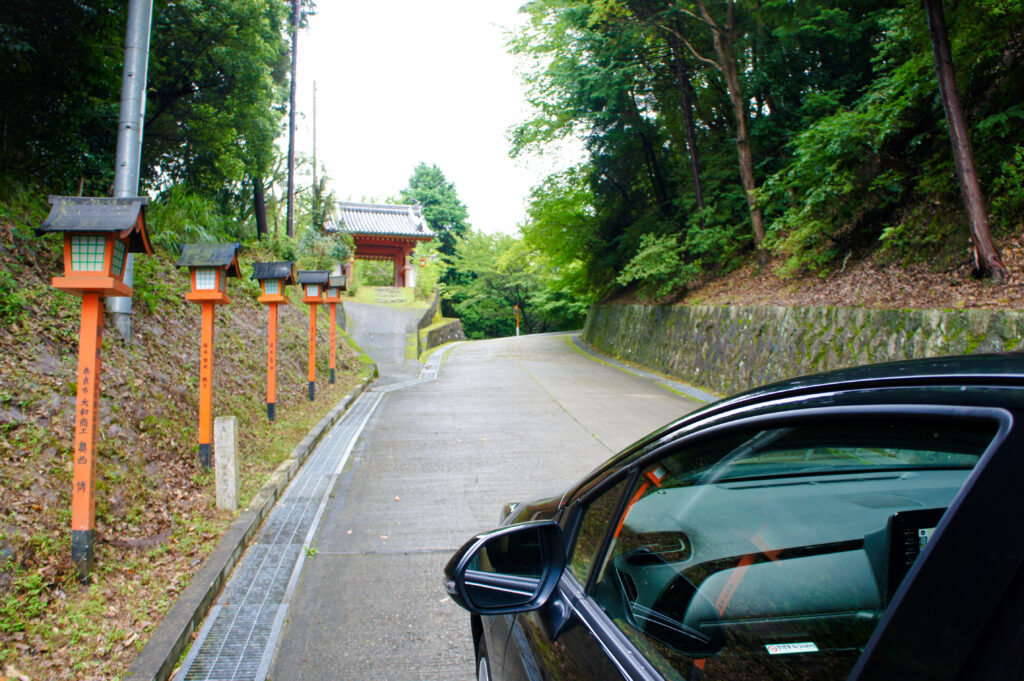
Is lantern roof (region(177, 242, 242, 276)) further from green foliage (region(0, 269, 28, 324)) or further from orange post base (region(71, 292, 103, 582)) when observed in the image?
orange post base (region(71, 292, 103, 582))

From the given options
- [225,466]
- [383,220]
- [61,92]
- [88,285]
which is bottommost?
[225,466]

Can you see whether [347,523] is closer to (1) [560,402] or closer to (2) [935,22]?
(1) [560,402]

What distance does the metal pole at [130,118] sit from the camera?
657 centimetres

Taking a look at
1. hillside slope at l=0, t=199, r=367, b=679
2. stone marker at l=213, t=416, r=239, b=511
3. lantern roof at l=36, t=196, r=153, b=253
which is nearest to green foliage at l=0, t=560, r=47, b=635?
hillside slope at l=0, t=199, r=367, b=679

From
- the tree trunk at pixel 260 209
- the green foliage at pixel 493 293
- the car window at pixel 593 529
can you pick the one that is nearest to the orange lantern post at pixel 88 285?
the car window at pixel 593 529

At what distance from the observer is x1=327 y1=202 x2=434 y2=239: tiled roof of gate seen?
32000 millimetres

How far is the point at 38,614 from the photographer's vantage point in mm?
3252

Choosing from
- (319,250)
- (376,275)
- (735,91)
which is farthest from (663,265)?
(376,275)

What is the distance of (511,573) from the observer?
5.67 feet

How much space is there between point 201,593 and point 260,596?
1.19 ft

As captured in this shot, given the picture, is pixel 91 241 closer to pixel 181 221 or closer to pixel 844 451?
pixel 844 451

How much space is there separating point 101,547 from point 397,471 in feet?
10.7

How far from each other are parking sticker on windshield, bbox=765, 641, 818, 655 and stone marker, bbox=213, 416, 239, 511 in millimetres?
4958

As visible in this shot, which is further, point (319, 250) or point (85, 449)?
point (319, 250)
